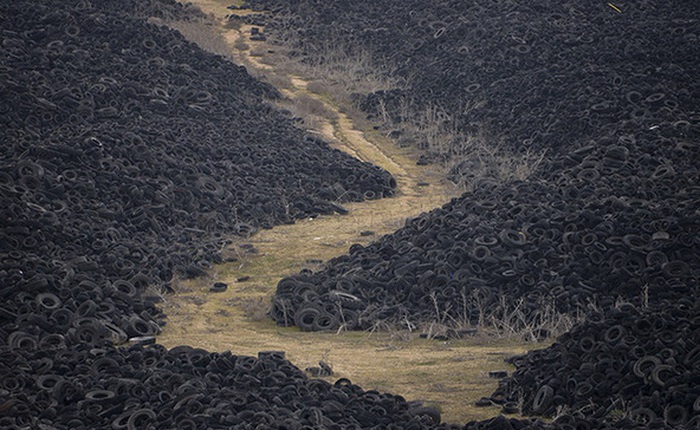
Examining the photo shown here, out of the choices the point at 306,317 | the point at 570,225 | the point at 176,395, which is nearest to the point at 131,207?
the point at 306,317

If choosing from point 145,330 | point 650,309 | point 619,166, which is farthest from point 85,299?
point 619,166

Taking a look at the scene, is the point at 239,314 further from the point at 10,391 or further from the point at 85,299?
the point at 10,391

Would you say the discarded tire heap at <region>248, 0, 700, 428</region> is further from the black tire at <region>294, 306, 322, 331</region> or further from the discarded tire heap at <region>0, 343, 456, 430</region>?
the discarded tire heap at <region>0, 343, 456, 430</region>

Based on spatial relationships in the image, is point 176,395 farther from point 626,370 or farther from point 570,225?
point 570,225

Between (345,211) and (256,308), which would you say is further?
(345,211)

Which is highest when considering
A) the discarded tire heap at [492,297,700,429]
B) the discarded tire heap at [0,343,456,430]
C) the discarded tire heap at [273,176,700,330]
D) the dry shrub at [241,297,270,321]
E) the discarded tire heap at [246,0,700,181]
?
the discarded tire heap at [246,0,700,181]

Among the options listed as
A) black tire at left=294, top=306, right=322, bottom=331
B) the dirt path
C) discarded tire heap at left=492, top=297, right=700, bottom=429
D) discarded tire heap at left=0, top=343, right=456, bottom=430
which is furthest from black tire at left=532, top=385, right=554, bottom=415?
black tire at left=294, top=306, right=322, bottom=331
